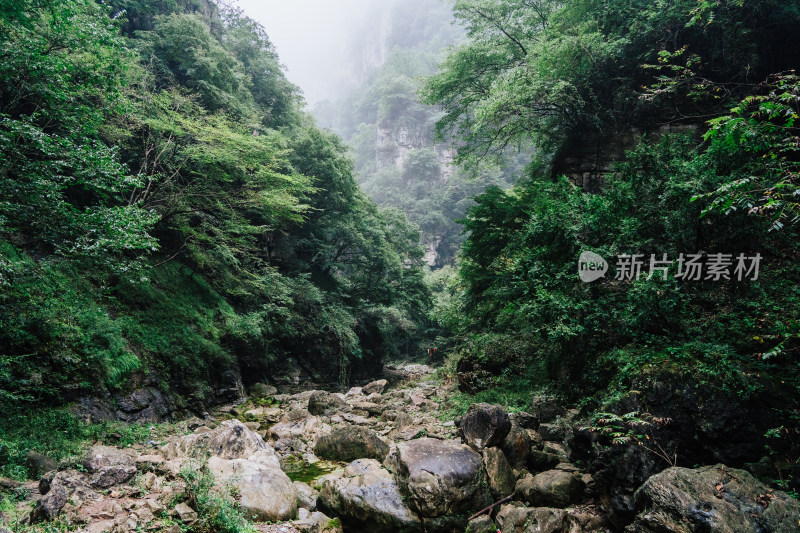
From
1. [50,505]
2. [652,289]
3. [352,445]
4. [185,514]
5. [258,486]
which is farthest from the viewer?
[352,445]

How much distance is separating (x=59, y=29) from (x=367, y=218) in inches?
536

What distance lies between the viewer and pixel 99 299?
818cm

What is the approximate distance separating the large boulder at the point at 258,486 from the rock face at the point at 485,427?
2.72 meters

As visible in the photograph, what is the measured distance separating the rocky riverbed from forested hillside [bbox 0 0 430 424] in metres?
2.79

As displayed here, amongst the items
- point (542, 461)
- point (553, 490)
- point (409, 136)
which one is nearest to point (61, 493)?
point (553, 490)

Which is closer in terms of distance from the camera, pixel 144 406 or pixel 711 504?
pixel 711 504

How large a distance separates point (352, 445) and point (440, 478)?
2.79 meters

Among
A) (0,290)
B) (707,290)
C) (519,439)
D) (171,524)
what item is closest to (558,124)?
(707,290)

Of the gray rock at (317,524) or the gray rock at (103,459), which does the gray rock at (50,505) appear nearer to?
the gray rock at (103,459)

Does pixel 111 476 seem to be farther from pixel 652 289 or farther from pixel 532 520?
pixel 652 289

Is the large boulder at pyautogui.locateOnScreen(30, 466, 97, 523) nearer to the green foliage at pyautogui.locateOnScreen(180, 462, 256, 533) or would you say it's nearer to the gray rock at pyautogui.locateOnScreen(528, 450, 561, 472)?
the green foliage at pyautogui.locateOnScreen(180, 462, 256, 533)

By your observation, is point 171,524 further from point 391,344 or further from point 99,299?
point 391,344

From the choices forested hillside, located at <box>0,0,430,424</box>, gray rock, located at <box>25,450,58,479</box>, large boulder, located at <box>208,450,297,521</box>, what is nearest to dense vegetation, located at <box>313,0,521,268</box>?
forested hillside, located at <box>0,0,430,424</box>
